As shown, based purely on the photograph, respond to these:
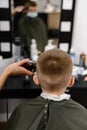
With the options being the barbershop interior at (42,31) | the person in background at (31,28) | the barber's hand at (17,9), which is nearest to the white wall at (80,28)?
the barbershop interior at (42,31)

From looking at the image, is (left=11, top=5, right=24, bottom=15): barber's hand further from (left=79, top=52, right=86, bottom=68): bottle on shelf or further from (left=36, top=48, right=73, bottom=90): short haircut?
(left=36, top=48, right=73, bottom=90): short haircut

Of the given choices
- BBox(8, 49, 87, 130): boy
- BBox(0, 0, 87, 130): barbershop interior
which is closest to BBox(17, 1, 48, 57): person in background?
BBox(0, 0, 87, 130): barbershop interior

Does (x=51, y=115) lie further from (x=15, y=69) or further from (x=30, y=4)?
(x=30, y=4)

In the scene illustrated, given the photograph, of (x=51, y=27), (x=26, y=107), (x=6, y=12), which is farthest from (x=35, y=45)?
(x=26, y=107)

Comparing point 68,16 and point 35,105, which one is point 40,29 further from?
point 35,105

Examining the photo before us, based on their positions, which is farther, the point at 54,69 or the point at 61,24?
the point at 61,24

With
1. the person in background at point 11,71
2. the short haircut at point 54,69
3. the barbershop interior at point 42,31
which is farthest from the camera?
the barbershop interior at point 42,31

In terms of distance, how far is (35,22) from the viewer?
6.77ft

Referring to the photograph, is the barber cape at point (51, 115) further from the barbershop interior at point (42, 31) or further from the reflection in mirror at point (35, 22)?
the reflection in mirror at point (35, 22)

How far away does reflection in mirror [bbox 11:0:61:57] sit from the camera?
199 cm

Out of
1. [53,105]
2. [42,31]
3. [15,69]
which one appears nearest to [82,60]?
[42,31]

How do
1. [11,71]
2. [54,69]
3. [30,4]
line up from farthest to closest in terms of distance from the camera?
1. [30,4]
2. [11,71]
3. [54,69]

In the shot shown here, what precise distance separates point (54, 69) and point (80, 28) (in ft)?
3.71

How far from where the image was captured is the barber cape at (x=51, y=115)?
111cm
